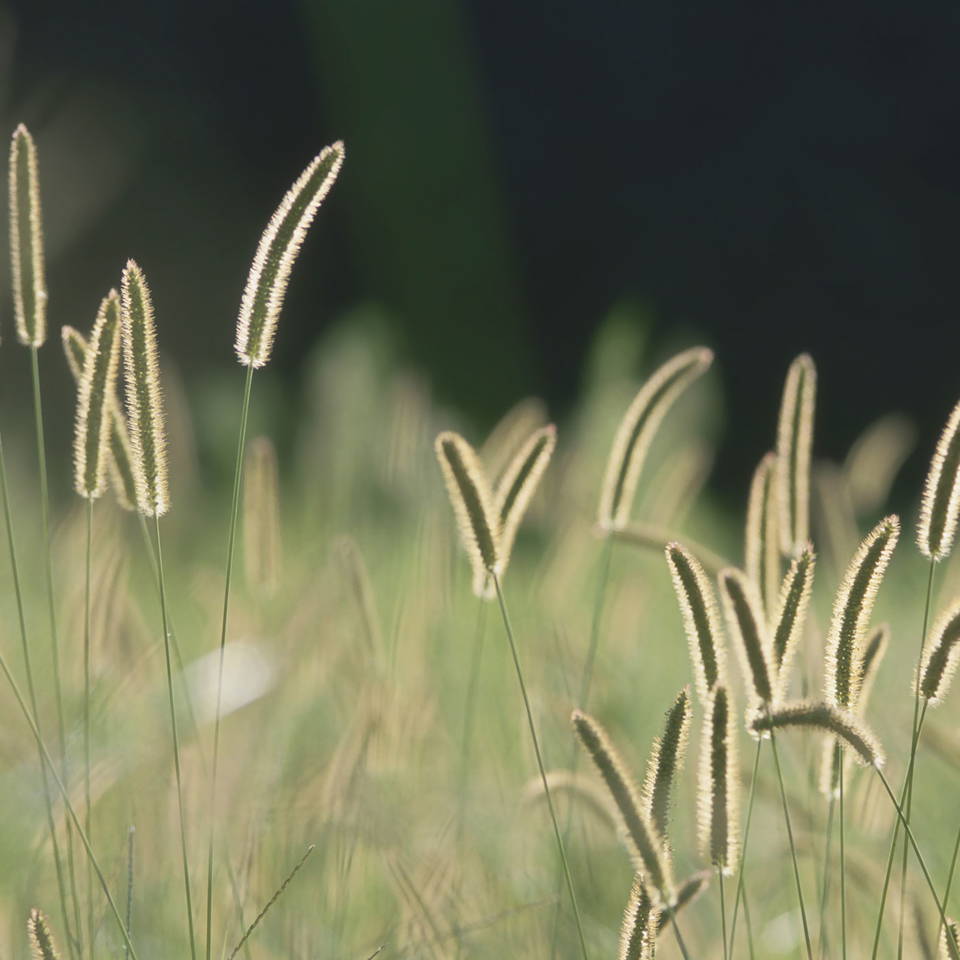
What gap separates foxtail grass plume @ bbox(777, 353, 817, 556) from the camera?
31.7 inches

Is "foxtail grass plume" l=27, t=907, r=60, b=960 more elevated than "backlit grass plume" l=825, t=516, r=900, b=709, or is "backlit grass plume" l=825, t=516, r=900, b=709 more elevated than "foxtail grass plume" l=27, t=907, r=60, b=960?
"backlit grass plume" l=825, t=516, r=900, b=709

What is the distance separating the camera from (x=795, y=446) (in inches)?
32.5

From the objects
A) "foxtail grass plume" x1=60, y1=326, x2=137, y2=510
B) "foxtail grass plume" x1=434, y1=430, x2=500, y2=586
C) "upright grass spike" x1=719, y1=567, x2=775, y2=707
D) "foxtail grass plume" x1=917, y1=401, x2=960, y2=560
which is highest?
"foxtail grass plume" x1=60, y1=326, x2=137, y2=510

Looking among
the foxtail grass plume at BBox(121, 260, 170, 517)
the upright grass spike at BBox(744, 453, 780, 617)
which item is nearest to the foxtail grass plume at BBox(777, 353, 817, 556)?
the upright grass spike at BBox(744, 453, 780, 617)

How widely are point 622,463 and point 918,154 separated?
19.4ft

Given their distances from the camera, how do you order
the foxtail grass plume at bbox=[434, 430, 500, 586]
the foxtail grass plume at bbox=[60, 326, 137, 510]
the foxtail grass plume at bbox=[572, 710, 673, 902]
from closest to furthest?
the foxtail grass plume at bbox=[572, 710, 673, 902], the foxtail grass plume at bbox=[434, 430, 500, 586], the foxtail grass plume at bbox=[60, 326, 137, 510]

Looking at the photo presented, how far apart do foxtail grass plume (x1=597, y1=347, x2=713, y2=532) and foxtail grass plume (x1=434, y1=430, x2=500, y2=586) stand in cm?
16

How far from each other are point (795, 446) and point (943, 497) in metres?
0.22

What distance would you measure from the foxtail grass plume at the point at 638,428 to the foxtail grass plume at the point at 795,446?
6 cm

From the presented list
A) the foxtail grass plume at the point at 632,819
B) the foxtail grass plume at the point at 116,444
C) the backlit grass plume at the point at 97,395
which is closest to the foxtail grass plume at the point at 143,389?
the backlit grass plume at the point at 97,395

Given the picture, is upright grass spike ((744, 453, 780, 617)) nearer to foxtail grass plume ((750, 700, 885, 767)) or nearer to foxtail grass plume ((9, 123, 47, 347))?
foxtail grass plume ((750, 700, 885, 767))

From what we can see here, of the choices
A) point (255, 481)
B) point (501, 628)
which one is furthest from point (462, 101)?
point (255, 481)

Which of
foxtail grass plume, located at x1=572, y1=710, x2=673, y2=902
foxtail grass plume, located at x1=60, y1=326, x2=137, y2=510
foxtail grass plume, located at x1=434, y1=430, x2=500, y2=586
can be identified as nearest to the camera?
foxtail grass plume, located at x1=572, y1=710, x2=673, y2=902

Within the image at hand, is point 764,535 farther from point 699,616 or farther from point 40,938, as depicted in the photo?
point 40,938
